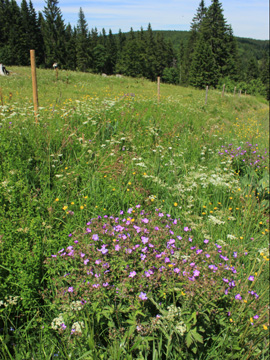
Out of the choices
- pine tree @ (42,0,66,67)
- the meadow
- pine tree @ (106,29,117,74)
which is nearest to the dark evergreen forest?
pine tree @ (42,0,66,67)

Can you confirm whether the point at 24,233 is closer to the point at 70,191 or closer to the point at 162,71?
the point at 70,191

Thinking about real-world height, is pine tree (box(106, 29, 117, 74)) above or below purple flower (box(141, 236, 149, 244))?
above

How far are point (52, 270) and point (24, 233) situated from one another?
1.52 feet

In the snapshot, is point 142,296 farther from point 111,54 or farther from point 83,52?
point 111,54

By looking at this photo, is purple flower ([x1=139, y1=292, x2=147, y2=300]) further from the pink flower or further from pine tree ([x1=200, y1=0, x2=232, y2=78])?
pine tree ([x1=200, y1=0, x2=232, y2=78])

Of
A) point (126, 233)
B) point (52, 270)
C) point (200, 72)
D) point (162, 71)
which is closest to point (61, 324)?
point (52, 270)

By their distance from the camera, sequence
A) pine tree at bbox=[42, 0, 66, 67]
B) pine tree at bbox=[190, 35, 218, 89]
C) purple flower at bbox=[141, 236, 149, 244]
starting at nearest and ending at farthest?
1. purple flower at bbox=[141, 236, 149, 244]
2. pine tree at bbox=[190, 35, 218, 89]
3. pine tree at bbox=[42, 0, 66, 67]

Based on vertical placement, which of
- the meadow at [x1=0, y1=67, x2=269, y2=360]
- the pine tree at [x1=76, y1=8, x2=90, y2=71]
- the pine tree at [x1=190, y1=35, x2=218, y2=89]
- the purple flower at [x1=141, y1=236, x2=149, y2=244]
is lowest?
the meadow at [x1=0, y1=67, x2=269, y2=360]

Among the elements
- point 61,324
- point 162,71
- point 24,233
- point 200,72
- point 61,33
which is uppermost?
point 61,33

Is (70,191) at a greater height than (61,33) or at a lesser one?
lesser

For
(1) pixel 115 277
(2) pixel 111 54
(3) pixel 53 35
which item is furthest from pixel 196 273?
(2) pixel 111 54

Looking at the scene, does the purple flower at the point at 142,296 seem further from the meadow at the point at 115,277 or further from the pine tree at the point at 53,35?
the pine tree at the point at 53,35

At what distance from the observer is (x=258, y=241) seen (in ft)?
10.9

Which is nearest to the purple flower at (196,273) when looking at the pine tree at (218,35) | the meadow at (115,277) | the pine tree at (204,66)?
the meadow at (115,277)
